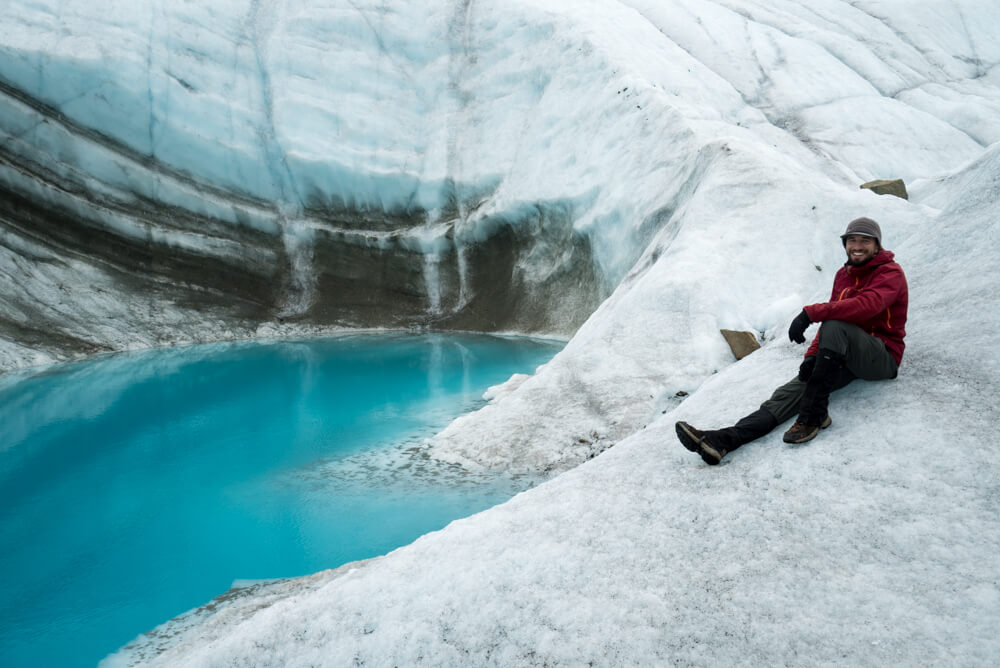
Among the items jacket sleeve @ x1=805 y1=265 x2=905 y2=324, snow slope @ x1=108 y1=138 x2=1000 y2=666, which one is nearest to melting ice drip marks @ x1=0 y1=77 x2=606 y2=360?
jacket sleeve @ x1=805 y1=265 x2=905 y2=324

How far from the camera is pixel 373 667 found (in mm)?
3119

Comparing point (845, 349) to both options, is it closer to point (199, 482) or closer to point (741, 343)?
point (741, 343)

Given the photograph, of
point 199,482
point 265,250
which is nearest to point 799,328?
point 199,482

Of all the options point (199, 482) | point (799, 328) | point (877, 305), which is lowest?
point (877, 305)

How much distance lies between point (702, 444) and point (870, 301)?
3.95 ft

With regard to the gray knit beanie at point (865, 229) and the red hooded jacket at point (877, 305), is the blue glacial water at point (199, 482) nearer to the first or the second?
the red hooded jacket at point (877, 305)

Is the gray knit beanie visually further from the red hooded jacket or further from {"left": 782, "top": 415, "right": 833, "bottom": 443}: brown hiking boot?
{"left": 782, "top": 415, "right": 833, "bottom": 443}: brown hiking boot

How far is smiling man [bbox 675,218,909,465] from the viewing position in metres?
3.65

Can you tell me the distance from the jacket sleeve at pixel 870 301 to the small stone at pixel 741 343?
4426 mm

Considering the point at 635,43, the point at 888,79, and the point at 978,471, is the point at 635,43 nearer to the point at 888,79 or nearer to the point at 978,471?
the point at 888,79

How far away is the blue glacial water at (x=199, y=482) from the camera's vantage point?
264 inches

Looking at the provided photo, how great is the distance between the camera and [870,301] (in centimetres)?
369

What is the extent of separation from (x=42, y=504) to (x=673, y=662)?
A: 31.4ft

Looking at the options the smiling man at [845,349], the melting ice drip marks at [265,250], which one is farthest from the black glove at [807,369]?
the melting ice drip marks at [265,250]
